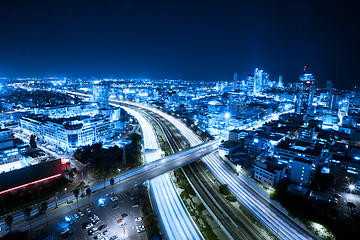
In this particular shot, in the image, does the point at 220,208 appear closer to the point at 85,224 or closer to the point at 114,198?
the point at 114,198

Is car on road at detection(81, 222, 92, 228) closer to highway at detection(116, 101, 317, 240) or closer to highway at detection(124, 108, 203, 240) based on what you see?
highway at detection(124, 108, 203, 240)

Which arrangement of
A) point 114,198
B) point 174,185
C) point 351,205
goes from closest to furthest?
point 114,198
point 351,205
point 174,185

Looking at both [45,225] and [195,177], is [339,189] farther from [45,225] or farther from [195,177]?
[45,225]

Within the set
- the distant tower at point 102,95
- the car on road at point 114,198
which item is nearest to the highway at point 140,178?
the car on road at point 114,198

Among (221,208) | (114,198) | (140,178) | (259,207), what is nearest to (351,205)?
(259,207)

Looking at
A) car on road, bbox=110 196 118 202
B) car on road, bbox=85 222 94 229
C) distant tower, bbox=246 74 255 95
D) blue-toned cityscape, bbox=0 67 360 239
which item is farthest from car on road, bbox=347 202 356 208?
distant tower, bbox=246 74 255 95
